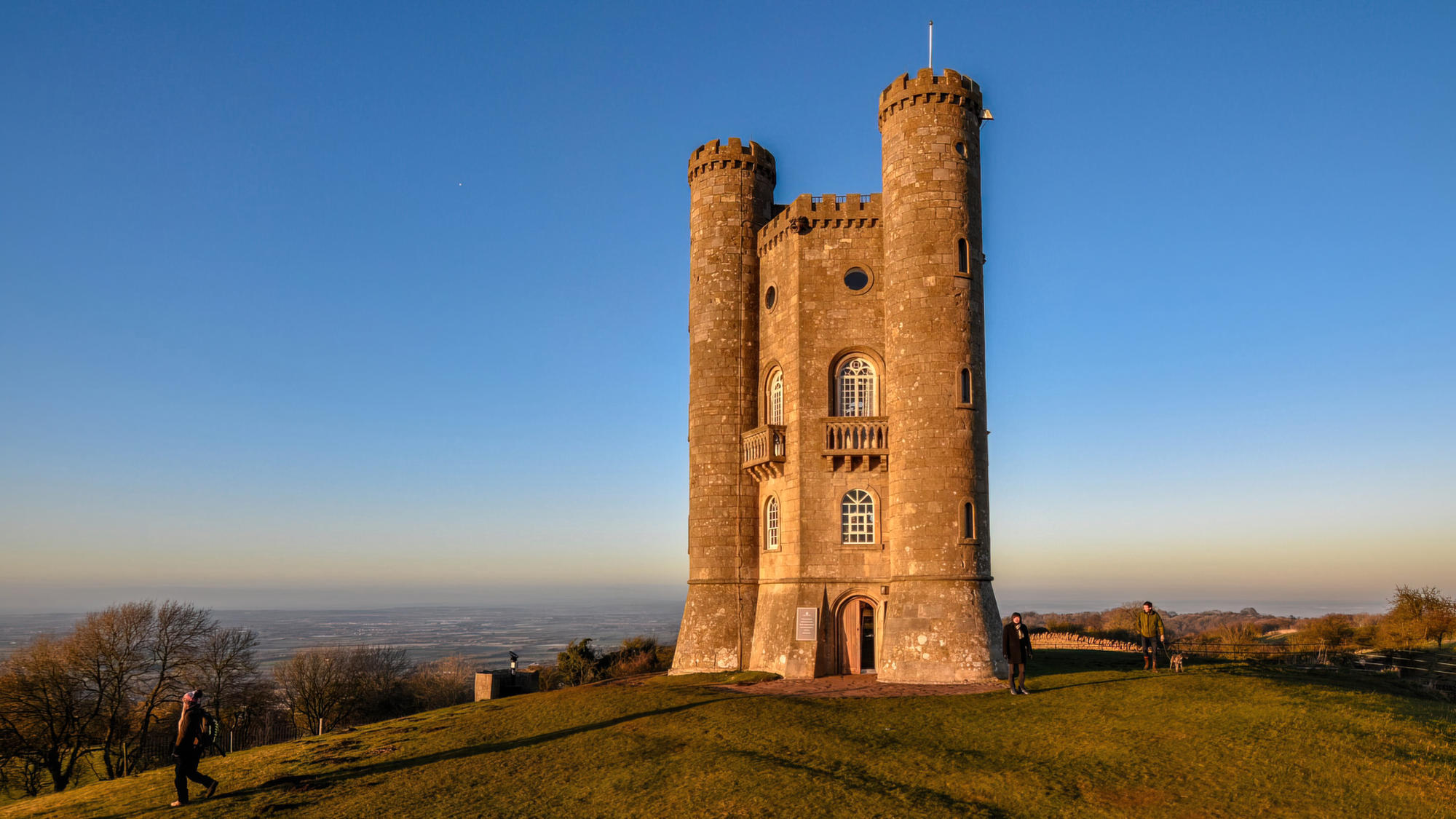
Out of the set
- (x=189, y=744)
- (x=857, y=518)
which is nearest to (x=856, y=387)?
(x=857, y=518)

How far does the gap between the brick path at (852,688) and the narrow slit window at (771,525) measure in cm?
487

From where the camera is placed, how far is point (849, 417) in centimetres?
2845

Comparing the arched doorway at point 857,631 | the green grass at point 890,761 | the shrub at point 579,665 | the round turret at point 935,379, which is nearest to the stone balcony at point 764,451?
the round turret at point 935,379

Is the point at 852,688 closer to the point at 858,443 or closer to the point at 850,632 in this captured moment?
the point at 850,632

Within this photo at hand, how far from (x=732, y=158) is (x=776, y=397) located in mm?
9202

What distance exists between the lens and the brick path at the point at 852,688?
23344 mm

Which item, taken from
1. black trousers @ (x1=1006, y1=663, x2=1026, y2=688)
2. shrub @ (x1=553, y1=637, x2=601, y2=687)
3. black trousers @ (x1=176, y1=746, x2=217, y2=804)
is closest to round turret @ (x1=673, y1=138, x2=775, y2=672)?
shrub @ (x1=553, y1=637, x2=601, y2=687)

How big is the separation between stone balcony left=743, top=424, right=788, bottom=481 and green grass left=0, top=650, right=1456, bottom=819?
926 cm

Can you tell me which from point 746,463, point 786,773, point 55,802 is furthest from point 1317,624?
point 55,802

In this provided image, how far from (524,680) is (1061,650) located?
21922 millimetres

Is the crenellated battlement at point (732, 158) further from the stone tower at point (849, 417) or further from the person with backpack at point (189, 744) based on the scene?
the person with backpack at point (189, 744)

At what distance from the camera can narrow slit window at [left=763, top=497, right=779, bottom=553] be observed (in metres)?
30.6

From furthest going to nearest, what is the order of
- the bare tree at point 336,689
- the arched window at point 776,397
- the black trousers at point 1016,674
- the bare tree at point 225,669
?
the bare tree at point 336,689
the bare tree at point 225,669
the arched window at point 776,397
the black trousers at point 1016,674

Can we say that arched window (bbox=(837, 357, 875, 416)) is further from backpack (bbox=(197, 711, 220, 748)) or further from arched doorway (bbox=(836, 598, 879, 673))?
backpack (bbox=(197, 711, 220, 748))
